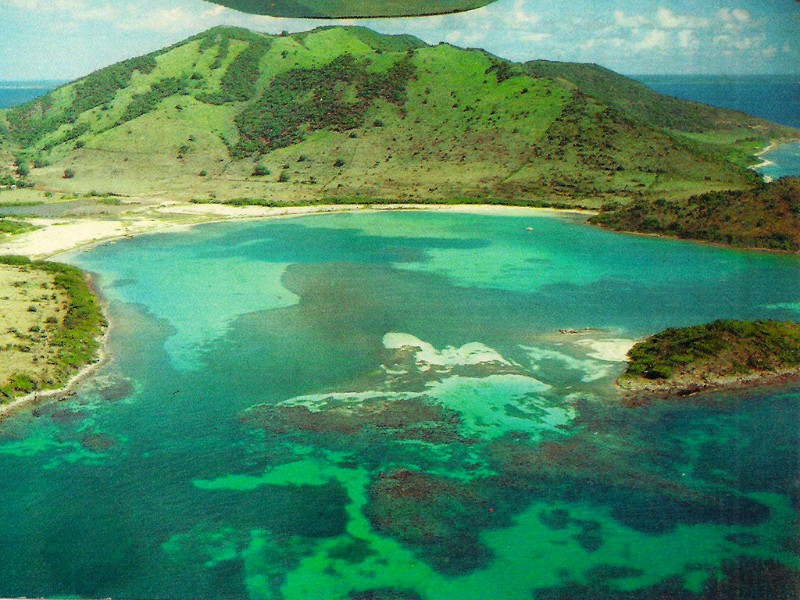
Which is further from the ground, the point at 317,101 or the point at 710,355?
the point at 317,101

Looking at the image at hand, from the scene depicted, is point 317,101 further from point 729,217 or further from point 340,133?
point 729,217

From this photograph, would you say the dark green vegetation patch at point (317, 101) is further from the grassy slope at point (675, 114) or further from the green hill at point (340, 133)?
the grassy slope at point (675, 114)

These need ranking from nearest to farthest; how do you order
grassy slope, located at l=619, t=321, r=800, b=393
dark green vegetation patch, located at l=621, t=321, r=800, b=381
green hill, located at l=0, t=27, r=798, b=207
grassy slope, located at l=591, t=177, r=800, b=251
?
grassy slope, located at l=619, t=321, r=800, b=393, dark green vegetation patch, located at l=621, t=321, r=800, b=381, grassy slope, located at l=591, t=177, r=800, b=251, green hill, located at l=0, t=27, r=798, b=207

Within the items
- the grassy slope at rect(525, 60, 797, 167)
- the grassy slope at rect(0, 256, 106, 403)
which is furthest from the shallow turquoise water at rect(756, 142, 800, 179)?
the grassy slope at rect(0, 256, 106, 403)

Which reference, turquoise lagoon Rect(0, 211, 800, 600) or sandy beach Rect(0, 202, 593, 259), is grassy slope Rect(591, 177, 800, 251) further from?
turquoise lagoon Rect(0, 211, 800, 600)

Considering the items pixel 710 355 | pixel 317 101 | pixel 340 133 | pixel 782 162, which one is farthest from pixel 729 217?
pixel 317 101

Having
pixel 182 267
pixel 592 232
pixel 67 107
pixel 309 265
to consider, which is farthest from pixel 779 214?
pixel 67 107
